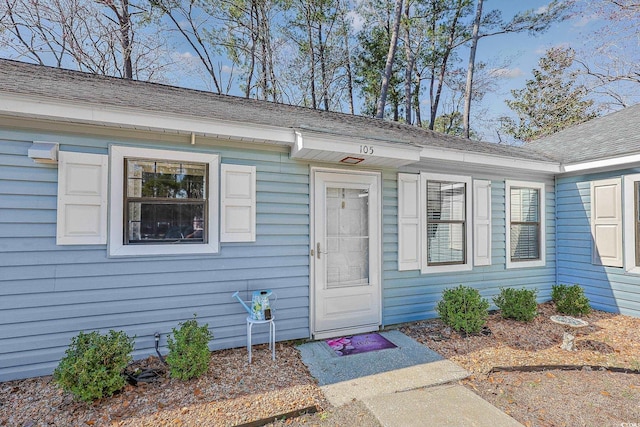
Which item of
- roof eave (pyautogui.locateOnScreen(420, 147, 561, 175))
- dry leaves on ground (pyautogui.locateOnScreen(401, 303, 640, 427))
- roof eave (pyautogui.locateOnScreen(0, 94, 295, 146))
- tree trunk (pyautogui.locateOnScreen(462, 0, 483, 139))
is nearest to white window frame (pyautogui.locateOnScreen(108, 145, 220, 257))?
roof eave (pyautogui.locateOnScreen(0, 94, 295, 146))

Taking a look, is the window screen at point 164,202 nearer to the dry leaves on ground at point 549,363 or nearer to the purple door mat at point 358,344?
the purple door mat at point 358,344

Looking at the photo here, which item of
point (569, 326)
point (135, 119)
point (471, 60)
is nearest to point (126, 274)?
point (135, 119)

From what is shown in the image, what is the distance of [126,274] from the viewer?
3.15 metres

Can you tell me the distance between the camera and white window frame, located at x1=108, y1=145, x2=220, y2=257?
10.2 feet

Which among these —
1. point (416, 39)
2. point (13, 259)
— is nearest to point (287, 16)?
point (416, 39)

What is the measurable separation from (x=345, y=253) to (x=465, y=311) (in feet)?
5.39

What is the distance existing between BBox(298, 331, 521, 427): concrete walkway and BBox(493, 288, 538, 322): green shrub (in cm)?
173

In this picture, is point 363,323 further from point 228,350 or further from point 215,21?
point 215,21

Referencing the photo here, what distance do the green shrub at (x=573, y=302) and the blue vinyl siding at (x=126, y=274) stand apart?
406cm

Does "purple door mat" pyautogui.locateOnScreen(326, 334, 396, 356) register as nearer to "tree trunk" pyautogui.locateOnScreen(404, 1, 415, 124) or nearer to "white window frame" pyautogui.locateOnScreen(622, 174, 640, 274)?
"white window frame" pyautogui.locateOnScreen(622, 174, 640, 274)

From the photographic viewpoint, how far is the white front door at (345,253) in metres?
3.90

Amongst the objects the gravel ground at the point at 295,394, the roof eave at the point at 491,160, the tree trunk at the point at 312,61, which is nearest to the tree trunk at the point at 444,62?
the tree trunk at the point at 312,61

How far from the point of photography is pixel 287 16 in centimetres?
1271

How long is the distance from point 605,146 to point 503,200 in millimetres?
1936
